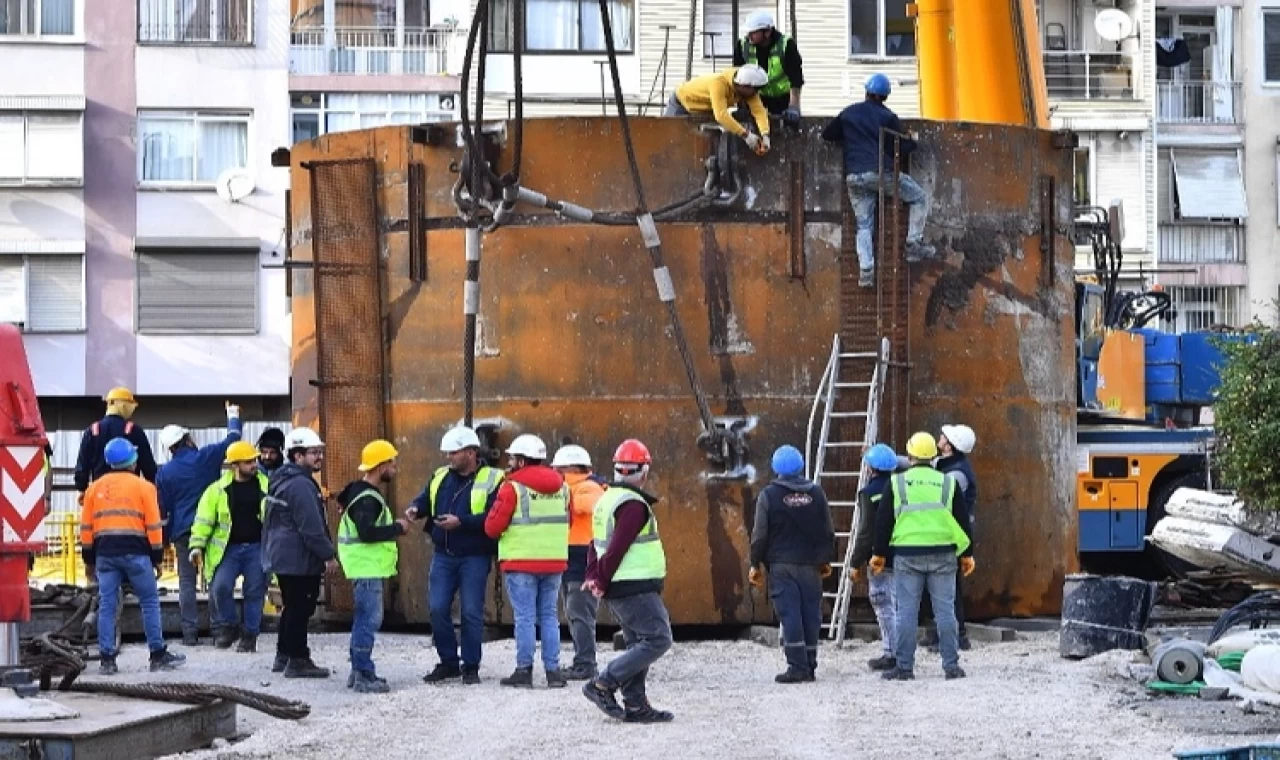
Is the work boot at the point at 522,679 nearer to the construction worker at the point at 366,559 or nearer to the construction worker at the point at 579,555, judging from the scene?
the construction worker at the point at 579,555

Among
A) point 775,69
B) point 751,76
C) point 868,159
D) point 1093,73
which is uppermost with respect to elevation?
point 1093,73

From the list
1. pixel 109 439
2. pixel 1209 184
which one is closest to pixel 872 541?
pixel 109 439

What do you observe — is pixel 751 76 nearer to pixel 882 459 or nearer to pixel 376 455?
pixel 882 459

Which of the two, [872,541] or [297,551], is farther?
[872,541]

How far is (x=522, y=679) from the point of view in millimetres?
17719

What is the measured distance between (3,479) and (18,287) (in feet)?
100

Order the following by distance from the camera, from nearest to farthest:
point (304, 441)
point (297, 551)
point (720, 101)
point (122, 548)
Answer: point (297, 551) → point (304, 441) → point (122, 548) → point (720, 101)

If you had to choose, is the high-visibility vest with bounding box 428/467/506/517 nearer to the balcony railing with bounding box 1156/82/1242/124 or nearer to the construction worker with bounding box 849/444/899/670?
the construction worker with bounding box 849/444/899/670

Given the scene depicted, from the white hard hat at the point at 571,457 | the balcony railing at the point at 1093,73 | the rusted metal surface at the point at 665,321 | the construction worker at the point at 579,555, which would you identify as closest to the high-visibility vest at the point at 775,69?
the rusted metal surface at the point at 665,321

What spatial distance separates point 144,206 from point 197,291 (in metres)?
1.73

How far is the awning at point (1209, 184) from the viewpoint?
48688mm

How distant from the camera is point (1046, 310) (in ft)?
74.4

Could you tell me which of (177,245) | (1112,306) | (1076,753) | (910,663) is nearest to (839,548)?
(910,663)

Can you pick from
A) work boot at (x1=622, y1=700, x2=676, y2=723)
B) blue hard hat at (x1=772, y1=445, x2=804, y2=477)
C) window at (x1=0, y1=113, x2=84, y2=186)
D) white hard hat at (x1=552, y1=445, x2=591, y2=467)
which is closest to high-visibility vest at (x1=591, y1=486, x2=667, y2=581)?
work boot at (x1=622, y1=700, x2=676, y2=723)
